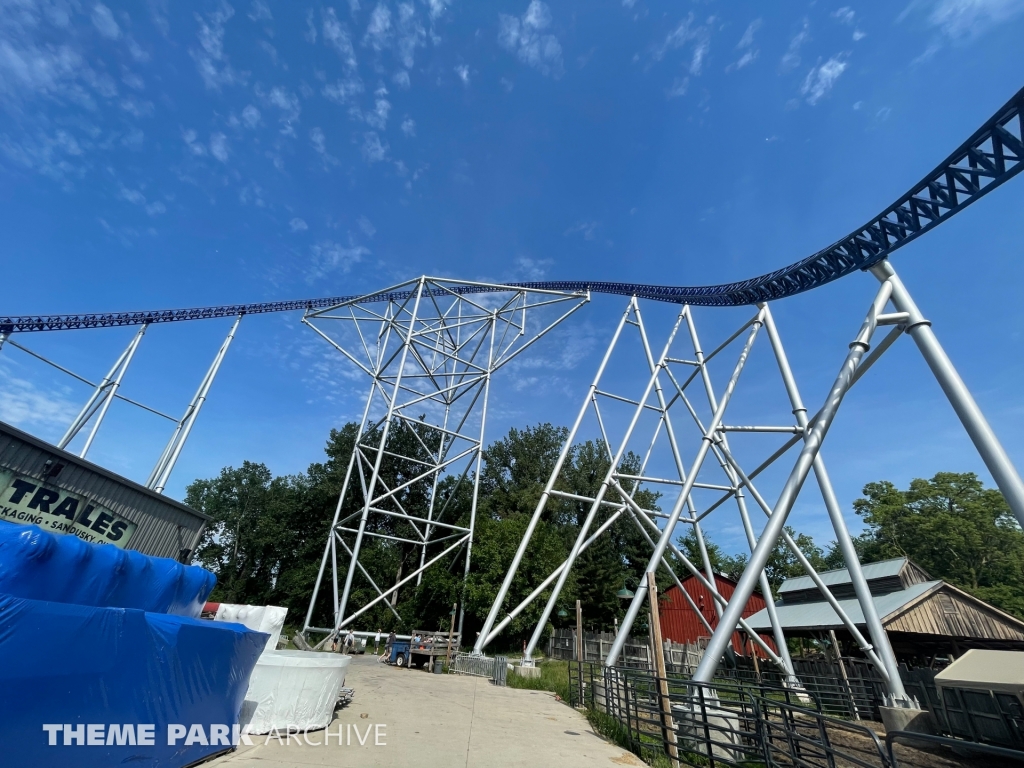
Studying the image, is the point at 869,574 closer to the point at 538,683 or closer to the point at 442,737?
the point at 538,683

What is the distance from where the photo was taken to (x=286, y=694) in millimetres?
6266

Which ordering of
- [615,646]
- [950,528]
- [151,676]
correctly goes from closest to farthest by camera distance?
[151,676]
[615,646]
[950,528]

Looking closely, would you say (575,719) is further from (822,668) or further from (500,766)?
(822,668)

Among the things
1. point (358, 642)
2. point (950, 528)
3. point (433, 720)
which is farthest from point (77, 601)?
point (950, 528)

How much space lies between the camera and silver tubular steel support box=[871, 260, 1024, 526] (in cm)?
551

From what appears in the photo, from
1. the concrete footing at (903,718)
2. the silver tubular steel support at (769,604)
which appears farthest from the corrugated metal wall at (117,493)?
the concrete footing at (903,718)

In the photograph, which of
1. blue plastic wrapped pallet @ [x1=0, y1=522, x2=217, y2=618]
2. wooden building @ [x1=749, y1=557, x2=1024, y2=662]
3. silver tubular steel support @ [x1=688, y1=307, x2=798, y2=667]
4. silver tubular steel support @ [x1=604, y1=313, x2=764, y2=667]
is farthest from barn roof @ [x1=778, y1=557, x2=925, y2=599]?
blue plastic wrapped pallet @ [x1=0, y1=522, x2=217, y2=618]

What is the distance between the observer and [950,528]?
34812mm

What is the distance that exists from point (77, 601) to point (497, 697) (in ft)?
28.3

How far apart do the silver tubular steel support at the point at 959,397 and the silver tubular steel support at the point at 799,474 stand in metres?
0.34

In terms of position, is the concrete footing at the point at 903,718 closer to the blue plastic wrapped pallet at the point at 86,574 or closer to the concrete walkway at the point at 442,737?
the concrete walkway at the point at 442,737

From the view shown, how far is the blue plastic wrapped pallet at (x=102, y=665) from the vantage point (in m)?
3.38

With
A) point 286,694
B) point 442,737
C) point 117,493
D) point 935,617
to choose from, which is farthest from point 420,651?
point 935,617

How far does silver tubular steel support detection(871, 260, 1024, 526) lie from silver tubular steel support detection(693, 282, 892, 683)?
1.13 ft
